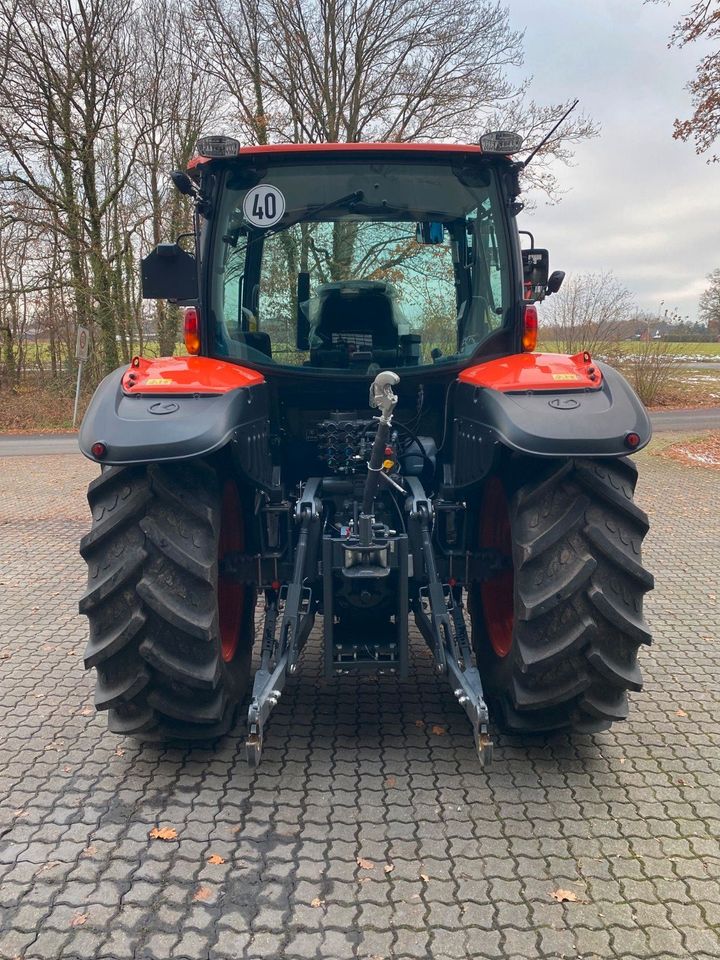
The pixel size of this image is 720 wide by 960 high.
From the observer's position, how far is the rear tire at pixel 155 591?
2.79 metres

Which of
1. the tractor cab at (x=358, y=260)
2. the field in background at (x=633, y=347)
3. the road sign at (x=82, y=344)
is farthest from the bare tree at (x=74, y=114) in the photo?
the tractor cab at (x=358, y=260)

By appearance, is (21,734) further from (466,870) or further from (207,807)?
(466,870)

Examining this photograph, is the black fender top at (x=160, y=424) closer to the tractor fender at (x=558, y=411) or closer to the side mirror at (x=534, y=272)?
the tractor fender at (x=558, y=411)

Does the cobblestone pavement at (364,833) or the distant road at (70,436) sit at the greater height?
the distant road at (70,436)

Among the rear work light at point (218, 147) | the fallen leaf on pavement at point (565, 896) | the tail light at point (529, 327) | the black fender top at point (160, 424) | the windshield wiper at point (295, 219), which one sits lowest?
the fallen leaf on pavement at point (565, 896)

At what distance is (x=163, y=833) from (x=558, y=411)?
1998mm

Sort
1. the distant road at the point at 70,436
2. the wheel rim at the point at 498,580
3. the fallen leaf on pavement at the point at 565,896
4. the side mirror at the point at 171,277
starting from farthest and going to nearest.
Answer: the distant road at the point at 70,436, the side mirror at the point at 171,277, the wheel rim at the point at 498,580, the fallen leaf on pavement at the point at 565,896

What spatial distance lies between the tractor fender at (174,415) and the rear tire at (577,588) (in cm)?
108

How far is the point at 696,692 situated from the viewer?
3.79 metres

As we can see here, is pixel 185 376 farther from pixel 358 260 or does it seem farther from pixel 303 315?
pixel 358 260

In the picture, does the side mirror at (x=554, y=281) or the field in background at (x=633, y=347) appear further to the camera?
the field in background at (x=633, y=347)

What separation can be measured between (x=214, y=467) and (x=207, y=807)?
1.25 m

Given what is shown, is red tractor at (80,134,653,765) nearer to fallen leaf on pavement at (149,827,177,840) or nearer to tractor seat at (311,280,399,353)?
tractor seat at (311,280,399,353)

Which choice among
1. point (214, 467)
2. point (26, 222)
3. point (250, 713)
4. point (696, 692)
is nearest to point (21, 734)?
point (250, 713)
